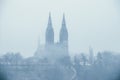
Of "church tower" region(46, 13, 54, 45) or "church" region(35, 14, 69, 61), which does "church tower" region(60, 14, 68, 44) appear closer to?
"church" region(35, 14, 69, 61)

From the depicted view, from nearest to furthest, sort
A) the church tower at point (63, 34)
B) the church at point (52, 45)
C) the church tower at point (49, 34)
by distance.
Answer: the church at point (52, 45)
the church tower at point (49, 34)
the church tower at point (63, 34)

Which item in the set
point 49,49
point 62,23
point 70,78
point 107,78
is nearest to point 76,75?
point 70,78

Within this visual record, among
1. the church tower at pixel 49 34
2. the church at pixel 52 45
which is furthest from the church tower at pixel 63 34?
the church tower at pixel 49 34

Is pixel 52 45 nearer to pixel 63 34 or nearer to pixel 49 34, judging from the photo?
pixel 49 34

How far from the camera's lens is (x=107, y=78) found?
18891 millimetres

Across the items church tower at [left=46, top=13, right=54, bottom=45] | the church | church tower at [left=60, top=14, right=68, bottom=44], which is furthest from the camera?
church tower at [left=60, top=14, right=68, bottom=44]

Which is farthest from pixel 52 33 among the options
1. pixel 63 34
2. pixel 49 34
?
pixel 63 34

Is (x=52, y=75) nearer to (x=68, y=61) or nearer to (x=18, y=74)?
(x=18, y=74)

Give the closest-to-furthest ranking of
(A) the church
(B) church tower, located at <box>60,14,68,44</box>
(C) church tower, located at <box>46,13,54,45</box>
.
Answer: (A) the church, (C) church tower, located at <box>46,13,54,45</box>, (B) church tower, located at <box>60,14,68,44</box>

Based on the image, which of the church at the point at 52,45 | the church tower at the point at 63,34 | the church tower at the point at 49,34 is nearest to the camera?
the church at the point at 52,45

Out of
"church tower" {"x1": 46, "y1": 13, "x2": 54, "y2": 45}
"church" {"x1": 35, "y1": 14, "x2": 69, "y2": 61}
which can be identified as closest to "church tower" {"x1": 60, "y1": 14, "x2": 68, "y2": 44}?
"church" {"x1": 35, "y1": 14, "x2": 69, "y2": 61}

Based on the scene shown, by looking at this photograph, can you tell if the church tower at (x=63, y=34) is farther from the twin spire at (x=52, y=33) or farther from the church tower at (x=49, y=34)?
the church tower at (x=49, y=34)

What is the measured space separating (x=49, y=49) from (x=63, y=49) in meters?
1.54

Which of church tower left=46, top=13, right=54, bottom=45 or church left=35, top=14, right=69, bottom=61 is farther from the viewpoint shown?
church tower left=46, top=13, right=54, bottom=45
